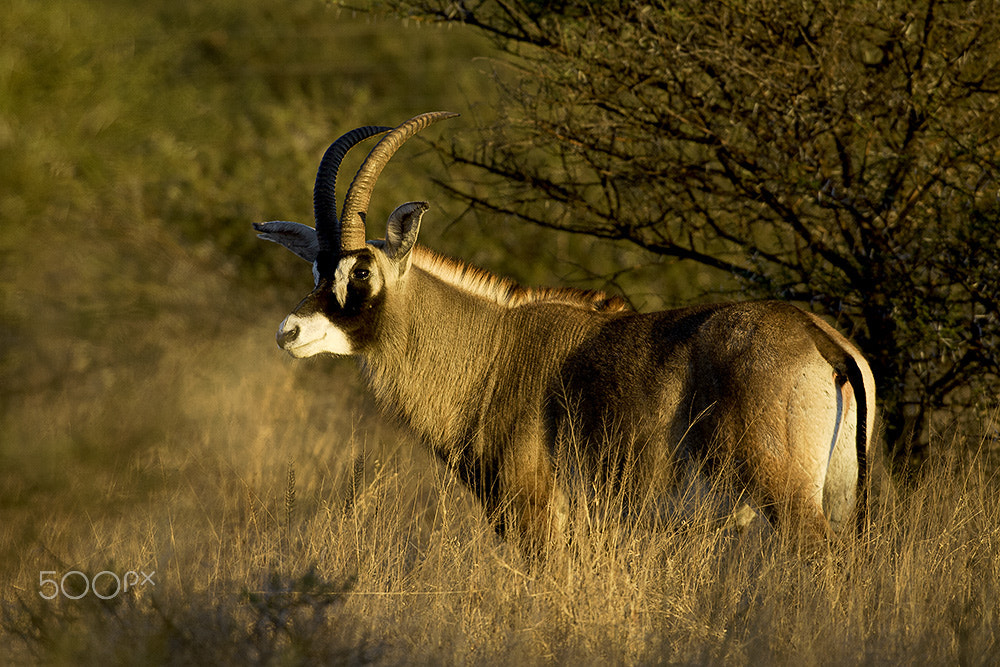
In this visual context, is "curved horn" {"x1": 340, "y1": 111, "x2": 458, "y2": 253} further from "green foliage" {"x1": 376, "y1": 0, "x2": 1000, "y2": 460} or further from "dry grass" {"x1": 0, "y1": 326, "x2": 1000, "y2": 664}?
"green foliage" {"x1": 376, "y1": 0, "x2": 1000, "y2": 460}

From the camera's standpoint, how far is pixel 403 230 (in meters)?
5.60

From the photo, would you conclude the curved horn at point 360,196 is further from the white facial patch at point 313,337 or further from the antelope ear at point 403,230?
the white facial patch at point 313,337

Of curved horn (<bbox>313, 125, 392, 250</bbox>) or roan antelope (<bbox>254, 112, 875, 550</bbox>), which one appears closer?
roan antelope (<bbox>254, 112, 875, 550</bbox>)

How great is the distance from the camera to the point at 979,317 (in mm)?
6336

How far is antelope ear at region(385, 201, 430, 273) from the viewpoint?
18.0 feet

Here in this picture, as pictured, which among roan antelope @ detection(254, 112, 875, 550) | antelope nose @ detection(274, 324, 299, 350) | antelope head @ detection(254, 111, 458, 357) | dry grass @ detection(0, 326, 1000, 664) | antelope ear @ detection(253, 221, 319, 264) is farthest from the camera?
antelope ear @ detection(253, 221, 319, 264)

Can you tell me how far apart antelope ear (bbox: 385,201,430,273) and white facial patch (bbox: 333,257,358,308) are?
0.26 m

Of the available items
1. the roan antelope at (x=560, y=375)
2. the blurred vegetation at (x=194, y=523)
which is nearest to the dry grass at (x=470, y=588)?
the blurred vegetation at (x=194, y=523)

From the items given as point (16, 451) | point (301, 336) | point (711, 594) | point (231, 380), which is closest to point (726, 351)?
point (711, 594)

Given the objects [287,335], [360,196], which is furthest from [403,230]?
[287,335]

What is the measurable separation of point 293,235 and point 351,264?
662 mm

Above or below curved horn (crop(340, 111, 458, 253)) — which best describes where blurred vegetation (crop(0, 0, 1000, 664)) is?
below

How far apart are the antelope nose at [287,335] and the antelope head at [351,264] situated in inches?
1.7

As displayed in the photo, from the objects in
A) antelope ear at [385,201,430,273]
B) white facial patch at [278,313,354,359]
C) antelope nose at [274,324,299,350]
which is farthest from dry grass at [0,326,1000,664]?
antelope ear at [385,201,430,273]
